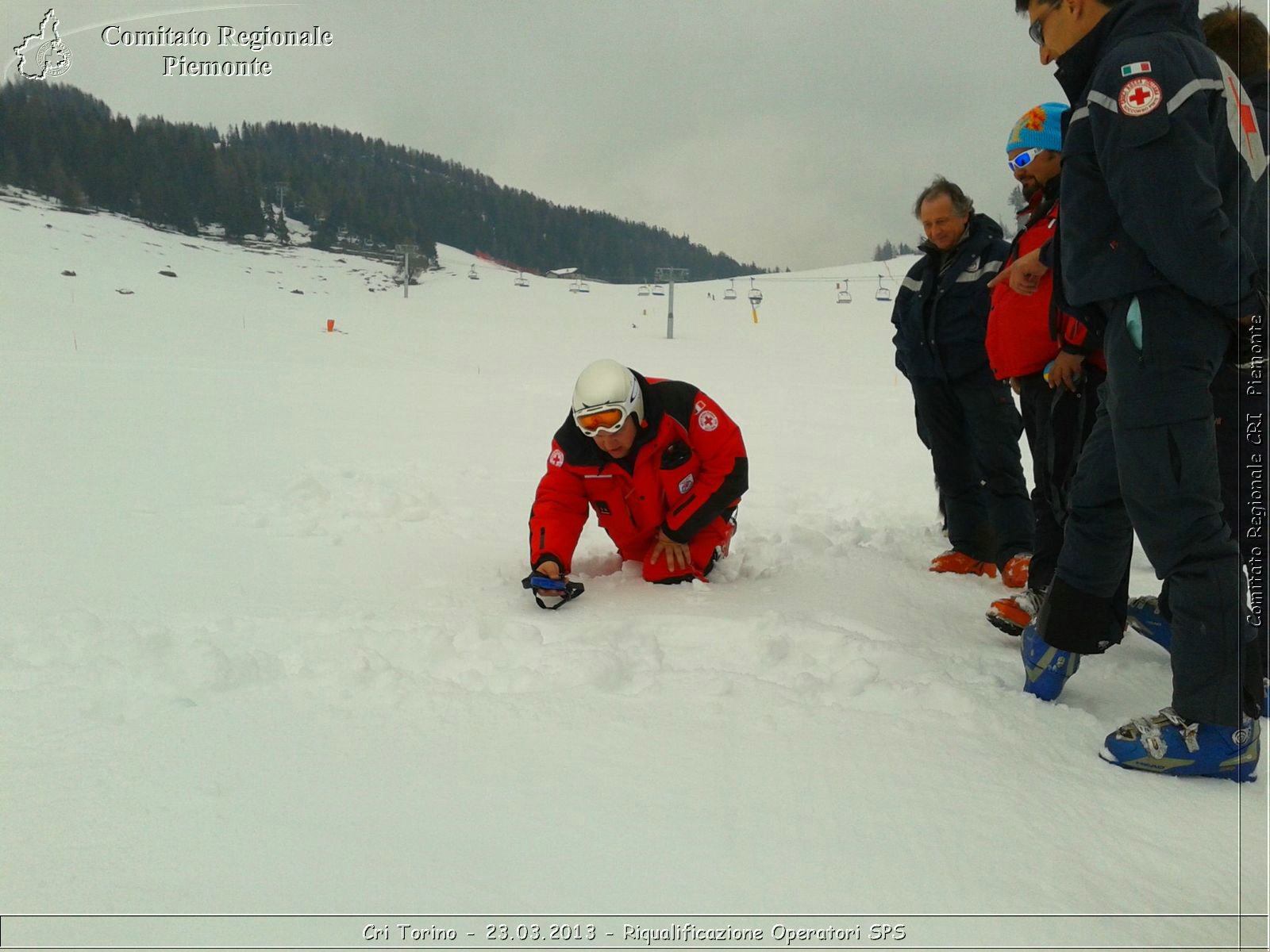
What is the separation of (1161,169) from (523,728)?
174 cm

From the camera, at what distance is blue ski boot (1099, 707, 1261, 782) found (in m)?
1.59

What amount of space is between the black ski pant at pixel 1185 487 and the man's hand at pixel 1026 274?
2.21 ft

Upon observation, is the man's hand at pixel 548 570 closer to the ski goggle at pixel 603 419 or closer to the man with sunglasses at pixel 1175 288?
the ski goggle at pixel 603 419

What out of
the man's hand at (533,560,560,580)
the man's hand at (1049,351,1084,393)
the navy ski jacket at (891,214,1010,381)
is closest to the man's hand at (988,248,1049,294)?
the man's hand at (1049,351,1084,393)

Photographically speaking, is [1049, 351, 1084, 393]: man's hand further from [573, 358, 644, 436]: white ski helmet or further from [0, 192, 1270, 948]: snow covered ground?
[573, 358, 644, 436]: white ski helmet

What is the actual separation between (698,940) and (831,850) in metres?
0.31

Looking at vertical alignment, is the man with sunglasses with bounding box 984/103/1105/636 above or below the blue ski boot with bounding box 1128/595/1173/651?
above

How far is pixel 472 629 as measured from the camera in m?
2.31

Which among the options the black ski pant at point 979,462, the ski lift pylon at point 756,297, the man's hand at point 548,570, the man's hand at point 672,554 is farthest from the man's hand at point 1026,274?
the ski lift pylon at point 756,297

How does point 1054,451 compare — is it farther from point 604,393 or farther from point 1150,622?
→ point 604,393

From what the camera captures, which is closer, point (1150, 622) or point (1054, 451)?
point (1150, 622)

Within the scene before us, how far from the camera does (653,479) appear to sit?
10.1 ft

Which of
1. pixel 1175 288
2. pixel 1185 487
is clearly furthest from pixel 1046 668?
pixel 1175 288

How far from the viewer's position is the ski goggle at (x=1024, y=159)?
8.53 ft
